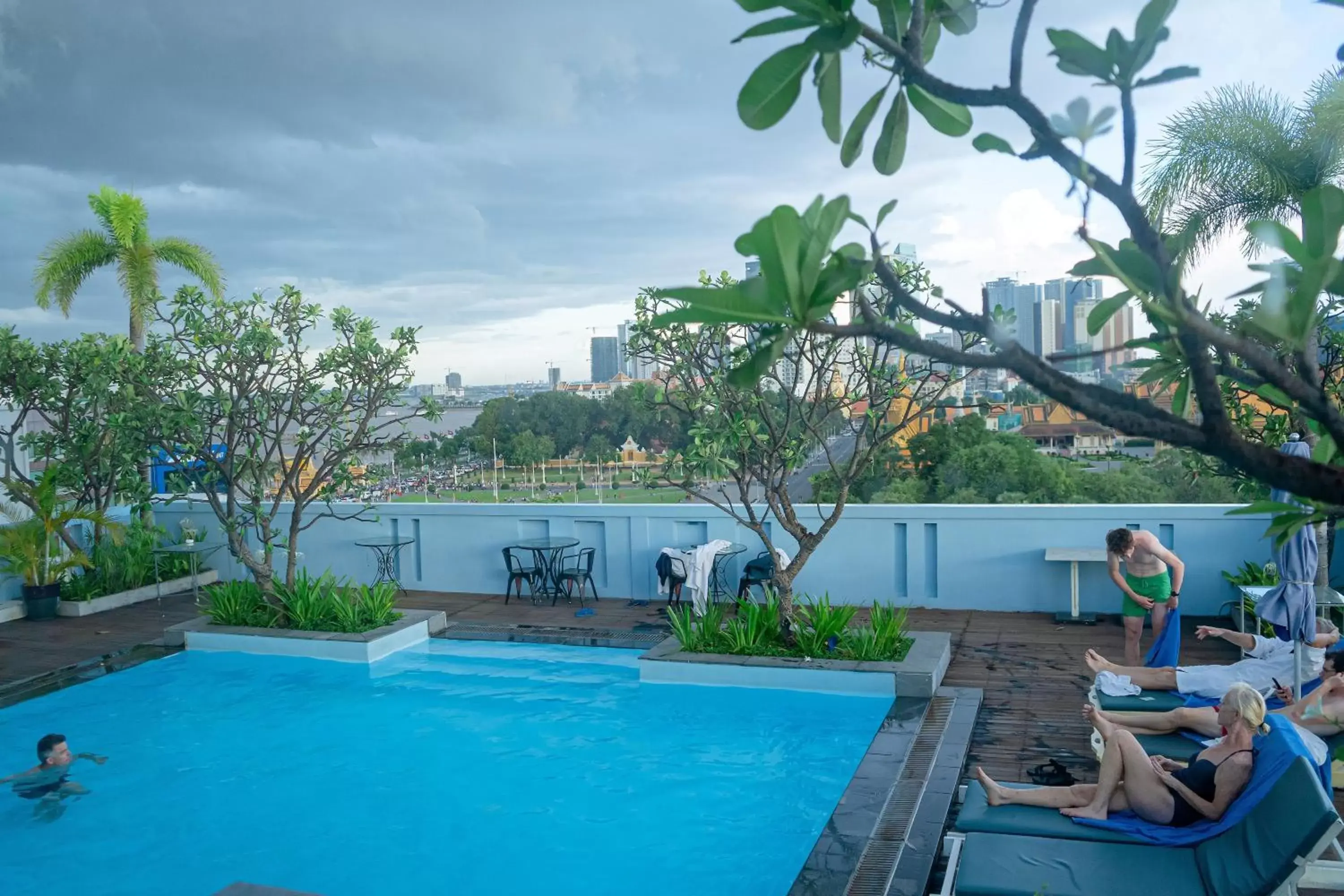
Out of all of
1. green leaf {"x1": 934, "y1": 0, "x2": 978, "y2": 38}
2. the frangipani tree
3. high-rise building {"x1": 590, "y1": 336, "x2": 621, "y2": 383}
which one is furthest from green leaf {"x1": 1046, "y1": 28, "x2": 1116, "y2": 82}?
high-rise building {"x1": 590, "y1": 336, "x2": 621, "y2": 383}

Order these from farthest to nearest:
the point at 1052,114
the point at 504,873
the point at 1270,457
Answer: the point at 504,873
the point at 1052,114
the point at 1270,457

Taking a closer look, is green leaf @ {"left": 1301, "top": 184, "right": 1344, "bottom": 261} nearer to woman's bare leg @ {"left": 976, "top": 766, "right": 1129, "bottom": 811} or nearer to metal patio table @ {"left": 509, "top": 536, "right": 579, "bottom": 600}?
woman's bare leg @ {"left": 976, "top": 766, "right": 1129, "bottom": 811}

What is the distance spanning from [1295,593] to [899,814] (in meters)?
2.72

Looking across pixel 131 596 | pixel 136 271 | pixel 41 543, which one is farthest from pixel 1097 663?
pixel 136 271

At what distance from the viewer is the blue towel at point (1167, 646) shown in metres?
6.68

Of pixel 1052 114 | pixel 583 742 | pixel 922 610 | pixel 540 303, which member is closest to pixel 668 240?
pixel 540 303

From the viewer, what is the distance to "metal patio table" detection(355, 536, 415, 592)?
1195 cm

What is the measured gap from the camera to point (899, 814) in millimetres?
5328

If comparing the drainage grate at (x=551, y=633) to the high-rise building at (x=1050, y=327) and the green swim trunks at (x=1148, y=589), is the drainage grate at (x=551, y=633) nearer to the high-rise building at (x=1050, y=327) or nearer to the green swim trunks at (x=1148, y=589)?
the green swim trunks at (x=1148, y=589)

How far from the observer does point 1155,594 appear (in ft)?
23.4

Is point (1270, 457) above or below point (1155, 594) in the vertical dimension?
above

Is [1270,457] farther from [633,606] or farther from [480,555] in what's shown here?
[480,555]

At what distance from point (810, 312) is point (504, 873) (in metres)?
5.18

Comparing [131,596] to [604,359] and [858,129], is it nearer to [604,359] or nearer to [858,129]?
[604,359]
